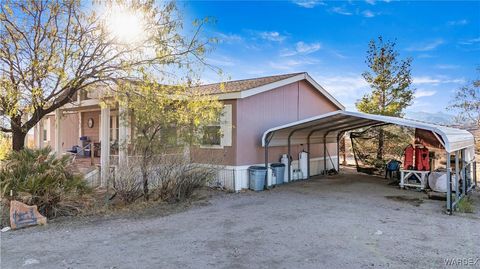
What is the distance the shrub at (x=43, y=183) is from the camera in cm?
633

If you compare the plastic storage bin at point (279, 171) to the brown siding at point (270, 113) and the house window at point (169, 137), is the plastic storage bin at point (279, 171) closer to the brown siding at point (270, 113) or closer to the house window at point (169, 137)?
the brown siding at point (270, 113)

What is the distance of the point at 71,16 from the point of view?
7188 millimetres

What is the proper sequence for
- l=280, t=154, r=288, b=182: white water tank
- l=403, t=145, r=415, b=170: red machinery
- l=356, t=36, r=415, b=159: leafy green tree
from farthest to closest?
l=356, t=36, r=415, b=159: leafy green tree < l=280, t=154, r=288, b=182: white water tank < l=403, t=145, r=415, b=170: red machinery

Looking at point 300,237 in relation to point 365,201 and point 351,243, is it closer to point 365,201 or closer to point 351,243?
point 351,243

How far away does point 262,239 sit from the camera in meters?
5.32

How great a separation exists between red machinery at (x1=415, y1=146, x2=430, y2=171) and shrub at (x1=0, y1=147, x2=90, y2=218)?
10.0 meters

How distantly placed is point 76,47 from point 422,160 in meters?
10.7

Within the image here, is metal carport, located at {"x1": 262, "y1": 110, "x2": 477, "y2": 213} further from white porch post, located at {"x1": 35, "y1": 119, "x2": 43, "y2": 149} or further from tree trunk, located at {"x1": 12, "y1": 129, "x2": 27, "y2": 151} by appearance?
white porch post, located at {"x1": 35, "y1": 119, "x2": 43, "y2": 149}

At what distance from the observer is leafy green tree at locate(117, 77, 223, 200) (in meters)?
7.54

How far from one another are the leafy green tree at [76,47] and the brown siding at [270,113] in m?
3.09

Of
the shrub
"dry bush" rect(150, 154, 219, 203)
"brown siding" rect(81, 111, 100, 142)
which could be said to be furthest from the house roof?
"brown siding" rect(81, 111, 100, 142)

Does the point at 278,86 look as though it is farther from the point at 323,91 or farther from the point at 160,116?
the point at 160,116

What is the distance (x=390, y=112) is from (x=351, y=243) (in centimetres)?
1200

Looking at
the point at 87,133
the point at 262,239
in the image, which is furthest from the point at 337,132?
the point at 87,133
